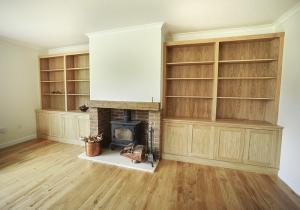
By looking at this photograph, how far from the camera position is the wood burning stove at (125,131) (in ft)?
10.7

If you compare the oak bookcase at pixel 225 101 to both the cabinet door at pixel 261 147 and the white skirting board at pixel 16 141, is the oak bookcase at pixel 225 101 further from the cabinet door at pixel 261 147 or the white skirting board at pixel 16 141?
the white skirting board at pixel 16 141

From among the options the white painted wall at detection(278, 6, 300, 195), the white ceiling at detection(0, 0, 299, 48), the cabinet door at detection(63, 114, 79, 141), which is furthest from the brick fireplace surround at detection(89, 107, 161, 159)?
the white painted wall at detection(278, 6, 300, 195)

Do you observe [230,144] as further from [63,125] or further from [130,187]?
[63,125]

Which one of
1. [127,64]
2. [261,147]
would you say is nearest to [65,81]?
[127,64]

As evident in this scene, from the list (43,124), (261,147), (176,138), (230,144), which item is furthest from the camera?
(43,124)

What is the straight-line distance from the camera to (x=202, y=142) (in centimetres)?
295

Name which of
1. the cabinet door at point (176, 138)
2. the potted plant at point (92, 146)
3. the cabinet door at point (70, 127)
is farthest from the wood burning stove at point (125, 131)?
the cabinet door at point (70, 127)

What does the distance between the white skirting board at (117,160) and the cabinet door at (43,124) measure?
68.5 inches

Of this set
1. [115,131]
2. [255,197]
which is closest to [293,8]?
[255,197]

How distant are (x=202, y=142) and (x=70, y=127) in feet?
10.7

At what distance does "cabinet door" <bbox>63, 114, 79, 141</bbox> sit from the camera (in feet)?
12.8

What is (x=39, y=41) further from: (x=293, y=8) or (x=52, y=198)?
(x=293, y=8)

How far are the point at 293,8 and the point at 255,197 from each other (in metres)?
2.79

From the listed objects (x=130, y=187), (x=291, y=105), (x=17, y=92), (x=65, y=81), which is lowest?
(x=130, y=187)
